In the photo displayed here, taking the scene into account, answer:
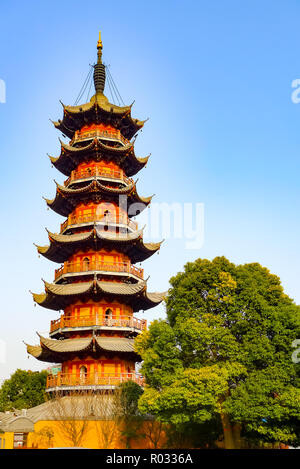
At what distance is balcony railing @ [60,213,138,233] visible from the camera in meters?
33.8

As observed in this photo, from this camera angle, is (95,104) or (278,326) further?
(95,104)

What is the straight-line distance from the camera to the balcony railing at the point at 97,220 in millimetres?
33781

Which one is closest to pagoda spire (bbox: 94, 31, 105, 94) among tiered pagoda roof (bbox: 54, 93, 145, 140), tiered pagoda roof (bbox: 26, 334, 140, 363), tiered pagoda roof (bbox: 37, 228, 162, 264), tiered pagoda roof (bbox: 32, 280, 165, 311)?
tiered pagoda roof (bbox: 54, 93, 145, 140)

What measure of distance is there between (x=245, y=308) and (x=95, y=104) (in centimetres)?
2225

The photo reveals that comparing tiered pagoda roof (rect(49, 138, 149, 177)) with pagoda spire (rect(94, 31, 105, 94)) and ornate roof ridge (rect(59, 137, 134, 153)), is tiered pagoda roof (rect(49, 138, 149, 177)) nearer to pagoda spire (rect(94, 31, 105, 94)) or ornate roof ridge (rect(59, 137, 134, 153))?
ornate roof ridge (rect(59, 137, 134, 153))

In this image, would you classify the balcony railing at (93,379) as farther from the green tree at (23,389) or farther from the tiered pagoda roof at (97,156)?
the tiered pagoda roof at (97,156)

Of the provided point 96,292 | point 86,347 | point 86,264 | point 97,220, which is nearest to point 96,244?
point 86,264

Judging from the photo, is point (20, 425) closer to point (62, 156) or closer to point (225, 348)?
point (225, 348)

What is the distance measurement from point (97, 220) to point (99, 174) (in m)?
4.16

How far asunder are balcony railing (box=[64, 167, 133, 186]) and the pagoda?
0.32 feet

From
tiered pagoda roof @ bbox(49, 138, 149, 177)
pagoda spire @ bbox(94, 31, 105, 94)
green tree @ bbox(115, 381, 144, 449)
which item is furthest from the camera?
pagoda spire @ bbox(94, 31, 105, 94)

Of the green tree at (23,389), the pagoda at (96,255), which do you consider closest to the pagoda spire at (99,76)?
the pagoda at (96,255)

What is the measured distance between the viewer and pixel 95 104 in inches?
1426

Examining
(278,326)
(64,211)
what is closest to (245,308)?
(278,326)
